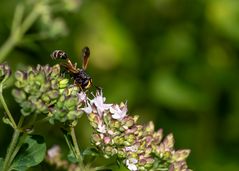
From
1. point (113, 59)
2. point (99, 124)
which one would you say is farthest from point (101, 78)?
point (99, 124)

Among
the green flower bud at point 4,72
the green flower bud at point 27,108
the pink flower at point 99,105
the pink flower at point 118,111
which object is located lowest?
the green flower bud at point 27,108

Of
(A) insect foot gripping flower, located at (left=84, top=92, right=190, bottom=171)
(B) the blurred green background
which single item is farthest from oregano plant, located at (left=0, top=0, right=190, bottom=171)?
(B) the blurred green background

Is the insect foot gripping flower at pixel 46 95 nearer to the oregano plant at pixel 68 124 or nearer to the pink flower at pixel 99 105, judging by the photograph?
the oregano plant at pixel 68 124

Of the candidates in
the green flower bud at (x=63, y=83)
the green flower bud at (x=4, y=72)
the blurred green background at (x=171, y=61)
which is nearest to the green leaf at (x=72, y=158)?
the green flower bud at (x=63, y=83)

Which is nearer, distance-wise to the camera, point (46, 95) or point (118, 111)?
point (46, 95)

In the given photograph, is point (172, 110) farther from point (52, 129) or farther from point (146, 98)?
point (52, 129)

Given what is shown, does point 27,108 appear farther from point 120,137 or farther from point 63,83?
point 120,137

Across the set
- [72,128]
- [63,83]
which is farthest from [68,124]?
[63,83]

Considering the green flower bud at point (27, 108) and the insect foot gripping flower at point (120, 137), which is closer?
the green flower bud at point (27, 108)
